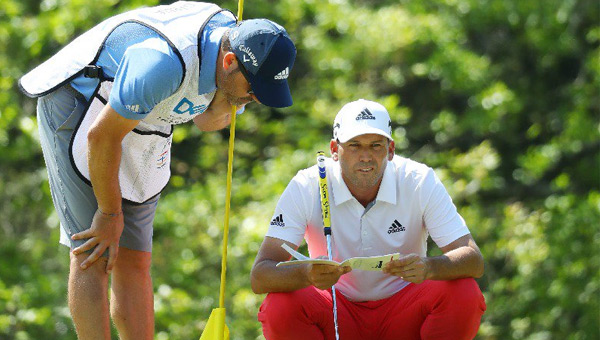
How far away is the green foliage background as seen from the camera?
7.27m

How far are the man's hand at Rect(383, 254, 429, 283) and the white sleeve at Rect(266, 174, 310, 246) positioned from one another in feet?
1.50

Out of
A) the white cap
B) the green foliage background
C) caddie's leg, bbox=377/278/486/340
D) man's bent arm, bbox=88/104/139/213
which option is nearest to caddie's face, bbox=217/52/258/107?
man's bent arm, bbox=88/104/139/213

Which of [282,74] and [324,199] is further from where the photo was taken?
[324,199]

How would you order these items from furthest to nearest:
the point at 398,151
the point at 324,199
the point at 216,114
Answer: the point at 398,151 < the point at 324,199 < the point at 216,114

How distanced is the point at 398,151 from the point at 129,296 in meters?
3.84

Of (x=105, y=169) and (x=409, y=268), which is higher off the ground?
(x=105, y=169)

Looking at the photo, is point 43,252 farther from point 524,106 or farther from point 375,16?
point 524,106

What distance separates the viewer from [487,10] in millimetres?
9656

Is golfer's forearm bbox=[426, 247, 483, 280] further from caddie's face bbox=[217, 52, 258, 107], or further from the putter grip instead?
caddie's face bbox=[217, 52, 258, 107]

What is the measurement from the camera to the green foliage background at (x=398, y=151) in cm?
727

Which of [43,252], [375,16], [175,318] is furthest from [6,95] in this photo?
[375,16]

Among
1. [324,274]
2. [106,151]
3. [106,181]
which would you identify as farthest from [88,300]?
[324,274]

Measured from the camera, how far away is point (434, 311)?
154 inches

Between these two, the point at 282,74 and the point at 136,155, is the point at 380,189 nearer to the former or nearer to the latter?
the point at 282,74
